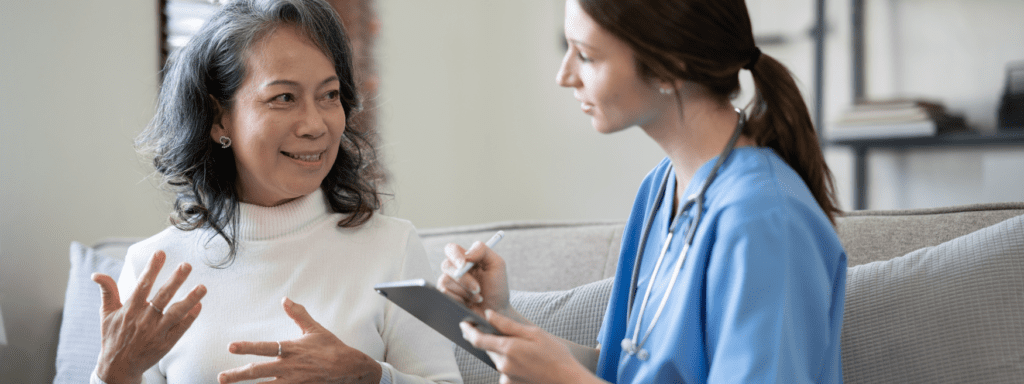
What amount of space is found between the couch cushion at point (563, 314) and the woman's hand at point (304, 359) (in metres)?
0.38

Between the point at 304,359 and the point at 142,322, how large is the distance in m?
0.22

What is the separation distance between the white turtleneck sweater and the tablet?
25cm

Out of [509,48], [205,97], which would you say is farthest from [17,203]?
[509,48]

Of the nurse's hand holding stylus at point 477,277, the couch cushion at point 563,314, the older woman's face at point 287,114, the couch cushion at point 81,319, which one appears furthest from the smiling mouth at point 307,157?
the couch cushion at point 81,319

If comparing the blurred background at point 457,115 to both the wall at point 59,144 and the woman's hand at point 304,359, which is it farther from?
the woman's hand at point 304,359

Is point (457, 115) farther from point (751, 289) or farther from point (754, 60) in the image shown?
point (751, 289)

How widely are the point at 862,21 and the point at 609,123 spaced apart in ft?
7.18

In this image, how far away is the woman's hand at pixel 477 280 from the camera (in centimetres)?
99

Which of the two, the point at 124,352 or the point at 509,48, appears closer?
the point at 124,352

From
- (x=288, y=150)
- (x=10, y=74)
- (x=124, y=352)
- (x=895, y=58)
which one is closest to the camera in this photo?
(x=124, y=352)

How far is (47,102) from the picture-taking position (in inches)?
74.9

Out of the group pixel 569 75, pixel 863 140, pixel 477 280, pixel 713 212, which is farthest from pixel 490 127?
pixel 713 212

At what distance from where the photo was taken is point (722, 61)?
0.83 meters

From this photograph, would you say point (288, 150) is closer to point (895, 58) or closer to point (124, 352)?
point (124, 352)
